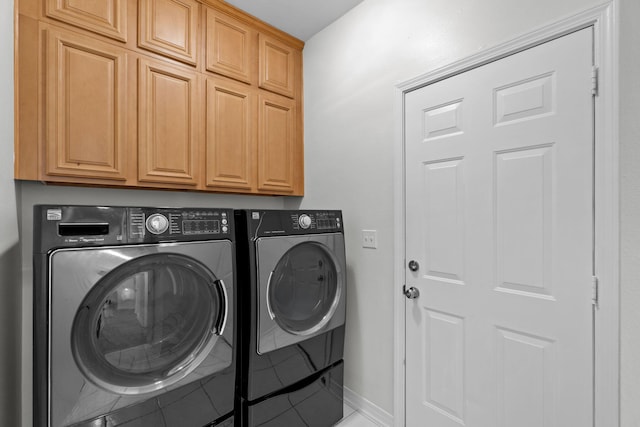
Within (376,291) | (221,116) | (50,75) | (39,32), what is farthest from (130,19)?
(376,291)

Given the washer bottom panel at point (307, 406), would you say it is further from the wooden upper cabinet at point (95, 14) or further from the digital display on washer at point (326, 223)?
the wooden upper cabinet at point (95, 14)

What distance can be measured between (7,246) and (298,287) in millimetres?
1355

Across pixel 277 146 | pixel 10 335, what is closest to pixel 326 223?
pixel 277 146

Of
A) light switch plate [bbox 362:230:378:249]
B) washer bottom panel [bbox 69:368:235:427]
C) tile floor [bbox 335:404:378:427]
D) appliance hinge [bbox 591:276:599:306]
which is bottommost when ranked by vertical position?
tile floor [bbox 335:404:378:427]

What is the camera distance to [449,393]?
1.52 metres

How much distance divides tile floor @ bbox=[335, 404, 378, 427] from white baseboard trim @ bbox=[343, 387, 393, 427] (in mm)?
21

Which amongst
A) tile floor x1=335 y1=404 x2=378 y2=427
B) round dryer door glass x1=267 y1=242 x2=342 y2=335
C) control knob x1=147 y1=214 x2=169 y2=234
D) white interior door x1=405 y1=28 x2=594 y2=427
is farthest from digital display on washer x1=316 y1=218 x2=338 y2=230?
tile floor x1=335 y1=404 x2=378 y2=427

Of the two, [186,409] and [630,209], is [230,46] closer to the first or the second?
[186,409]

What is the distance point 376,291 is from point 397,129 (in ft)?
3.29

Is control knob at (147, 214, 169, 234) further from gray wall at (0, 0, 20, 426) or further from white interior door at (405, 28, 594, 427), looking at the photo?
white interior door at (405, 28, 594, 427)

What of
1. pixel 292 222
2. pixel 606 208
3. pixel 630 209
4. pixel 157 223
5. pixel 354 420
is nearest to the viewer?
pixel 630 209

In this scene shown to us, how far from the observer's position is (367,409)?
6.28 feet

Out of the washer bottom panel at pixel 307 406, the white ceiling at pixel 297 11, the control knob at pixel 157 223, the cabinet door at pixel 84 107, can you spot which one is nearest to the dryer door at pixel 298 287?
the washer bottom panel at pixel 307 406

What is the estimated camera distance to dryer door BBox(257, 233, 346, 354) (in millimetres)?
1472
